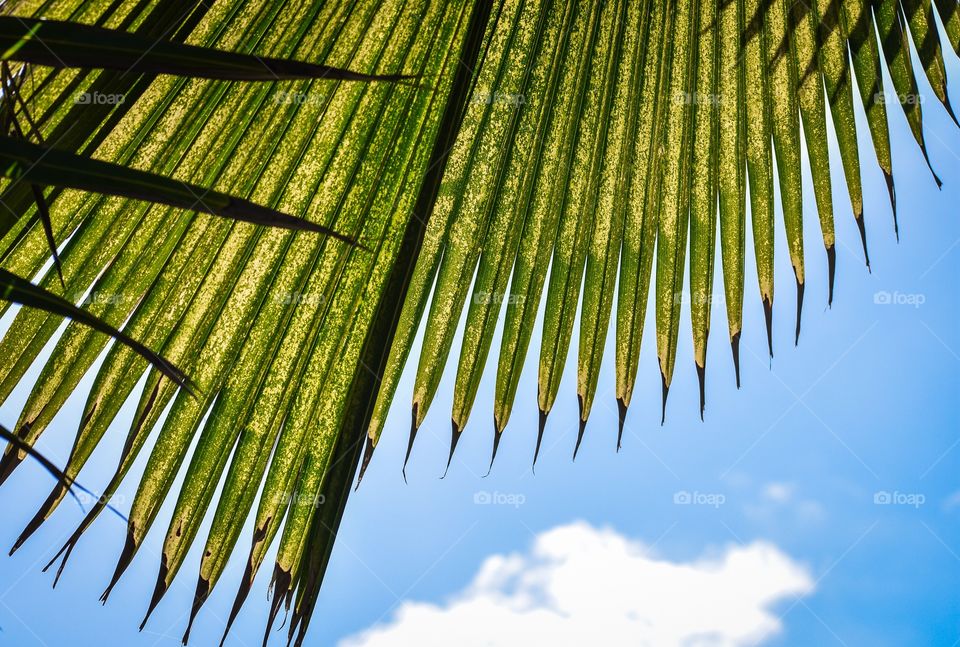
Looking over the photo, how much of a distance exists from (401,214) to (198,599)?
61 cm

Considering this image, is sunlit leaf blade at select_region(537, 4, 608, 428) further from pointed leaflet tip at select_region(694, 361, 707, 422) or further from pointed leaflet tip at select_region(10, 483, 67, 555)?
pointed leaflet tip at select_region(10, 483, 67, 555)

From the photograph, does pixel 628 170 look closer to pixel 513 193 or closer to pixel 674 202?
pixel 674 202

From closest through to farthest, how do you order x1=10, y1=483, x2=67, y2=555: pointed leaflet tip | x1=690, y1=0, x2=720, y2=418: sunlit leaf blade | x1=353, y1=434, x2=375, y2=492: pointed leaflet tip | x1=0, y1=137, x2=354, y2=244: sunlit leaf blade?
1. x1=0, y1=137, x2=354, y2=244: sunlit leaf blade
2. x1=10, y1=483, x2=67, y2=555: pointed leaflet tip
3. x1=353, y1=434, x2=375, y2=492: pointed leaflet tip
4. x1=690, y1=0, x2=720, y2=418: sunlit leaf blade

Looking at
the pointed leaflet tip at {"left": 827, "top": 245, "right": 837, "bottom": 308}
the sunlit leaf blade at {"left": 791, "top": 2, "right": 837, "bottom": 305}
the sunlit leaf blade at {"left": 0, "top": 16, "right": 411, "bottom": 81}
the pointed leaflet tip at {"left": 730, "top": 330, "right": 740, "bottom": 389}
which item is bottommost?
the sunlit leaf blade at {"left": 0, "top": 16, "right": 411, "bottom": 81}

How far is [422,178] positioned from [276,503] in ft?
1.75

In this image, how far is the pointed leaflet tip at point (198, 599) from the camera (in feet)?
2.79

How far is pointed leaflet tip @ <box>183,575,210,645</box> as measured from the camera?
2.79ft

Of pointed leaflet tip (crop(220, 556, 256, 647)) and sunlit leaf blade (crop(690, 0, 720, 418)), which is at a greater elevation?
sunlit leaf blade (crop(690, 0, 720, 418))

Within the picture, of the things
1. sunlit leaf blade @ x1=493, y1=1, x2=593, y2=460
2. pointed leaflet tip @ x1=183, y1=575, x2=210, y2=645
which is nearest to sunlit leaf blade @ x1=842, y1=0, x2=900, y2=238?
sunlit leaf blade @ x1=493, y1=1, x2=593, y2=460

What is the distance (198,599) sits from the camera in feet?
2.83

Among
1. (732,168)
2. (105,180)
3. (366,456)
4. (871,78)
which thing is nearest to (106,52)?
(105,180)

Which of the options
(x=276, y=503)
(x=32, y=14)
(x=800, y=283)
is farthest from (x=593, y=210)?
(x=32, y=14)

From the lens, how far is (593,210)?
1081mm

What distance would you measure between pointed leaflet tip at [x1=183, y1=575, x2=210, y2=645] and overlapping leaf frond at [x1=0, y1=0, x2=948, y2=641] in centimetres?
1
